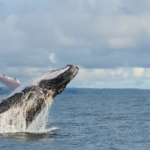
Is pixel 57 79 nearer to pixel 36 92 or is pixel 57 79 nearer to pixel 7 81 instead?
pixel 36 92

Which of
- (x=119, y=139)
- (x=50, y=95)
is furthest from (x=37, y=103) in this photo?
(x=119, y=139)

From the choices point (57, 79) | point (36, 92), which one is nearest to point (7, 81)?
point (36, 92)

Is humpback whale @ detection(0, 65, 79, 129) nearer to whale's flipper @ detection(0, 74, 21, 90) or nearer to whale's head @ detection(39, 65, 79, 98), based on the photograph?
whale's head @ detection(39, 65, 79, 98)

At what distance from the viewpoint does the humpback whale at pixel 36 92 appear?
81.4 feet


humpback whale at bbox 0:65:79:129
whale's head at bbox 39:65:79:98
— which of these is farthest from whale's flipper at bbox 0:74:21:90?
whale's head at bbox 39:65:79:98

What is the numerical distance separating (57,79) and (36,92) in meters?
1.84

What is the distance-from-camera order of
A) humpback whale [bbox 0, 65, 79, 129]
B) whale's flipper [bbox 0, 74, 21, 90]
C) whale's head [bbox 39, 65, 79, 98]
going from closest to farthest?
whale's head [bbox 39, 65, 79, 98] → humpback whale [bbox 0, 65, 79, 129] → whale's flipper [bbox 0, 74, 21, 90]

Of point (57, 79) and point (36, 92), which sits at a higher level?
→ point (57, 79)

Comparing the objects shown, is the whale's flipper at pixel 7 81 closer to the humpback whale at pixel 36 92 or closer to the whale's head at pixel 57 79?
the humpback whale at pixel 36 92

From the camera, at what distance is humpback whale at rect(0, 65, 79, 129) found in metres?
24.8

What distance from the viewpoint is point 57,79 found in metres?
24.6

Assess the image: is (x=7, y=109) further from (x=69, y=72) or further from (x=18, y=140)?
(x=69, y=72)

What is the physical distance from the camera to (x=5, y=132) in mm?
26516

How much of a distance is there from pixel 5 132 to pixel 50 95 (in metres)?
4.68
